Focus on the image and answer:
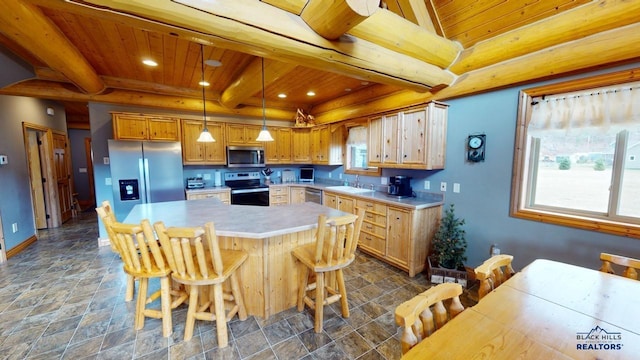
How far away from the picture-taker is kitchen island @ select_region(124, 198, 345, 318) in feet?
6.99

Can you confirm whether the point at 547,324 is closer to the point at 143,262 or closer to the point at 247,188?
the point at 143,262

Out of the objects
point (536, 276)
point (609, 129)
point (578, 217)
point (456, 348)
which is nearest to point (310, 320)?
point (456, 348)

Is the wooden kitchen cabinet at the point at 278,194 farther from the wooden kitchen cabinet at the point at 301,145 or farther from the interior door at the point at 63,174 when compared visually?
the interior door at the point at 63,174

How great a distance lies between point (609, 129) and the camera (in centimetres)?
205

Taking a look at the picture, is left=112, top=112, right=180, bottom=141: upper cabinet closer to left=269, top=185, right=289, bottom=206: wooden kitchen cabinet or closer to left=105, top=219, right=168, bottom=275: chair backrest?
left=269, top=185, right=289, bottom=206: wooden kitchen cabinet

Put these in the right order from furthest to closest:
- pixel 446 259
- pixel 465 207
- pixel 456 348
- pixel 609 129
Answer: pixel 465 207 → pixel 446 259 → pixel 609 129 → pixel 456 348

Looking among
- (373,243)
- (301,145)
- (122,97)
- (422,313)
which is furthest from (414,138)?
(122,97)

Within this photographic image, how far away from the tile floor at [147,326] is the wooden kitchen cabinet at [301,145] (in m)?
3.24

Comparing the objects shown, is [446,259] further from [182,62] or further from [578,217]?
[182,62]

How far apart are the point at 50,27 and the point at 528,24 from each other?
179 inches

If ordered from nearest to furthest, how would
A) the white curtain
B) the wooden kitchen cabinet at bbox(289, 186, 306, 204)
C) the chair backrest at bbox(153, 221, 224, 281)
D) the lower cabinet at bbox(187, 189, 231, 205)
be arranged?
the chair backrest at bbox(153, 221, 224, 281) → the white curtain → the lower cabinet at bbox(187, 189, 231, 205) → the wooden kitchen cabinet at bbox(289, 186, 306, 204)

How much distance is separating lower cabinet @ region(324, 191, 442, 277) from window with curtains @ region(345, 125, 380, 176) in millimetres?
1179

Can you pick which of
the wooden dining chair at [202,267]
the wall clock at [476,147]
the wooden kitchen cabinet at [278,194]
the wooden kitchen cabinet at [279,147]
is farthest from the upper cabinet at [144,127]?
the wall clock at [476,147]

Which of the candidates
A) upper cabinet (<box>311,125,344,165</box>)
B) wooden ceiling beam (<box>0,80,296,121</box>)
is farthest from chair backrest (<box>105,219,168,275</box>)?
upper cabinet (<box>311,125,344,165</box>)
